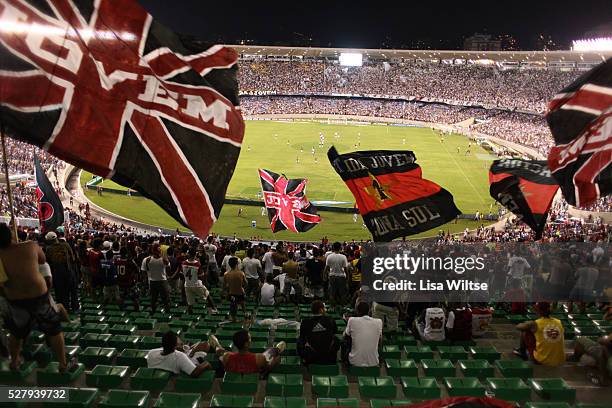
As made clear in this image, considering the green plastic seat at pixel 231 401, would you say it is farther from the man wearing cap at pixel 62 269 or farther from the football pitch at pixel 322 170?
the football pitch at pixel 322 170

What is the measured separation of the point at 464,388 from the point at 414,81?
10583 centimetres

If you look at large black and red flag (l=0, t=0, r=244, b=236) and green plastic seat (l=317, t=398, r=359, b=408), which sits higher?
large black and red flag (l=0, t=0, r=244, b=236)

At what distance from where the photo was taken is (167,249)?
12625 millimetres

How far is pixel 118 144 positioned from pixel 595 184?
6.84 m

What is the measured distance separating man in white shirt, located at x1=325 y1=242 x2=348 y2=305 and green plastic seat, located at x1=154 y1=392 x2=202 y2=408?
6.42 meters

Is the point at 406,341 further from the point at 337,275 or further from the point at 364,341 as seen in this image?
the point at 337,275

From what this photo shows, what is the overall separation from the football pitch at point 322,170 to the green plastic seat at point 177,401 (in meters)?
27.2

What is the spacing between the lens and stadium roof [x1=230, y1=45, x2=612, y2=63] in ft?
273

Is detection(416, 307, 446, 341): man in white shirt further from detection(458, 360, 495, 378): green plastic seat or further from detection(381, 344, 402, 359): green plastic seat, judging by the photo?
detection(458, 360, 495, 378): green plastic seat

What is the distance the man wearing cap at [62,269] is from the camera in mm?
9570

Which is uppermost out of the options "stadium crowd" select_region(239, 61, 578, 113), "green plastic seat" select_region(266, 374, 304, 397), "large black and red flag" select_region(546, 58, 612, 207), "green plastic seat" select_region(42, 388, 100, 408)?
"stadium crowd" select_region(239, 61, 578, 113)

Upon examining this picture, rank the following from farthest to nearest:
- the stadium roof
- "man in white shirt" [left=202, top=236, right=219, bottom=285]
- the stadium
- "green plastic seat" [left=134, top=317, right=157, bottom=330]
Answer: the stadium roof → "man in white shirt" [left=202, top=236, right=219, bottom=285] → "green plastic seat" [left=134, top=317, right=157, bottom=330] → the stadium

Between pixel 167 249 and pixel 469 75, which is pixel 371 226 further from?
pixel 469 75

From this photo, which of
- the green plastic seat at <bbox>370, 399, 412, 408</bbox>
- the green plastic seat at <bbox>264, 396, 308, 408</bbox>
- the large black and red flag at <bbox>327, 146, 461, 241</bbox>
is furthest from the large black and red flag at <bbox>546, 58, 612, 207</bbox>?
the green plastic seat at <bbox>264, 396, 308, 408</bbox>
